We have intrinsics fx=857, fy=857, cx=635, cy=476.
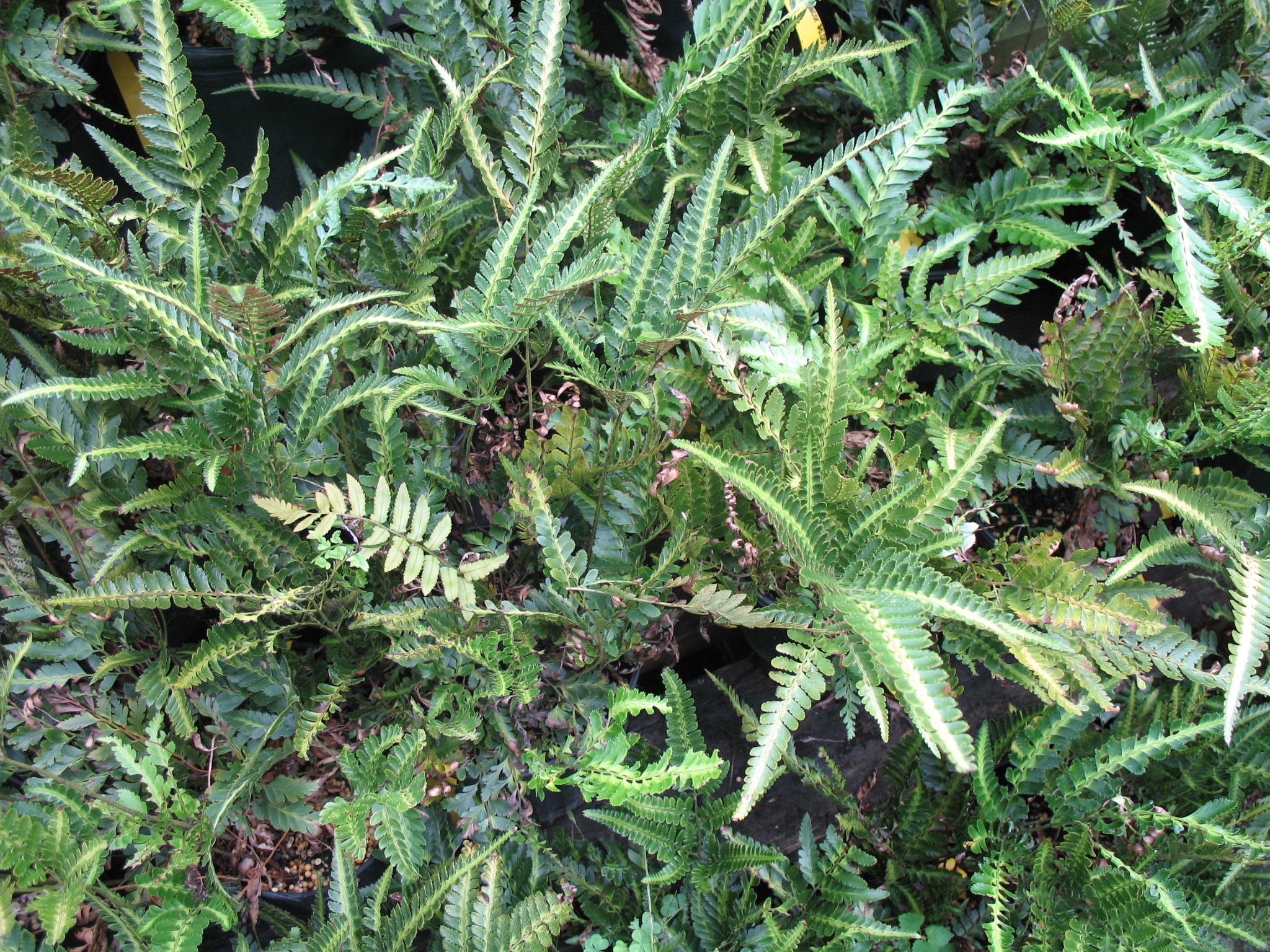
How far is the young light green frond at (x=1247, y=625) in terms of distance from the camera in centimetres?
101

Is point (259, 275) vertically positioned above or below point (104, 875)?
above

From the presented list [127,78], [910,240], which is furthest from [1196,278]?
[127,78]

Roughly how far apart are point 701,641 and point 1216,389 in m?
0.92

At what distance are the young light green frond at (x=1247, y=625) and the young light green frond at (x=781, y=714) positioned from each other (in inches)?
18.4

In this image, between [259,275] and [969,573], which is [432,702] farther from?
[969,573]

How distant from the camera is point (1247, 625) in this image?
106 centimetres

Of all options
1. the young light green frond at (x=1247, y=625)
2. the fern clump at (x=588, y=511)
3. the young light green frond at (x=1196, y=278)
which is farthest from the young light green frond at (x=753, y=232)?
the young light green frond at (x=1247, y=625)

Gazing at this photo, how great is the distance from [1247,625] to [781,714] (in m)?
0.61

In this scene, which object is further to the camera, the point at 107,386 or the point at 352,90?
the point at 352,90

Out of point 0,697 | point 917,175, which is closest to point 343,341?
point 0,697

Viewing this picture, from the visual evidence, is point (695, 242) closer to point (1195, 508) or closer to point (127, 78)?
point (1195, 508)

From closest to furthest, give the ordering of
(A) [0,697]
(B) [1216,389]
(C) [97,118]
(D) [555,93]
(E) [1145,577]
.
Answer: (A) [0,697], (D) [555,93], (B) [1216,389], (C) [97,118], (E) [1145,577]

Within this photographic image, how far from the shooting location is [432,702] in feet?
3.67

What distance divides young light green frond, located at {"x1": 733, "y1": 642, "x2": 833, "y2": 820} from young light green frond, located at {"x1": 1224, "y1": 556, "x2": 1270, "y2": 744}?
1.53 feet
